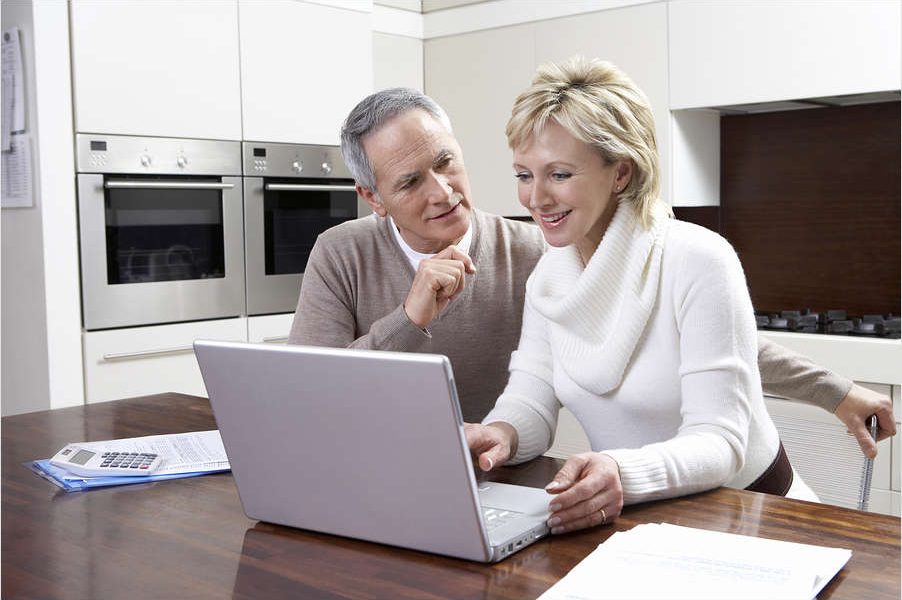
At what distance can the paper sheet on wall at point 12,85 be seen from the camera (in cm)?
296

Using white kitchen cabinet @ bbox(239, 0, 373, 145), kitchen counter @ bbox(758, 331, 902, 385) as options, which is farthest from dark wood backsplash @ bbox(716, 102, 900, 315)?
white kitchen cabinet @ bbox(239, 0, 373, 145)

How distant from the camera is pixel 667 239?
1.53 metres

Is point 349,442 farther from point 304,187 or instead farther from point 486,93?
point 486,93

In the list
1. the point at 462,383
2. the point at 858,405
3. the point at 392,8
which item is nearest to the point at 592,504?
the point at 858,405

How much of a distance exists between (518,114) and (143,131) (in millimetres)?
1866

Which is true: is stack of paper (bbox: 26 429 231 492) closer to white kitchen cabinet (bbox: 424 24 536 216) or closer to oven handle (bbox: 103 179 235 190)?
→ oven handle (bbox: 103 179 235 190)

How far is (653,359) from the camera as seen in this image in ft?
4.95

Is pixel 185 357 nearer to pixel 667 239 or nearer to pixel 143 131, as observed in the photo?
pixel 143 131

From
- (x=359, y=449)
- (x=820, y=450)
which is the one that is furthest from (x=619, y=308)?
(x=820, y=450)

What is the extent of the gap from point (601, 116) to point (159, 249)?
204 cm

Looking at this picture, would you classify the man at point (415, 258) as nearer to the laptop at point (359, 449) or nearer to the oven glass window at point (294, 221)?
the laptop at point (359, 449)

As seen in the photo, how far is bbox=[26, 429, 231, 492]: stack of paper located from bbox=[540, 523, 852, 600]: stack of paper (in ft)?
2.23

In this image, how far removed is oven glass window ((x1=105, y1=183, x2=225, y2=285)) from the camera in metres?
3.12

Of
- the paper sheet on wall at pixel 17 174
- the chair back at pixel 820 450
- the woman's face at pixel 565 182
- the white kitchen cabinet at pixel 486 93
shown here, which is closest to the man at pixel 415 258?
the woman's face at pixel 565 182
